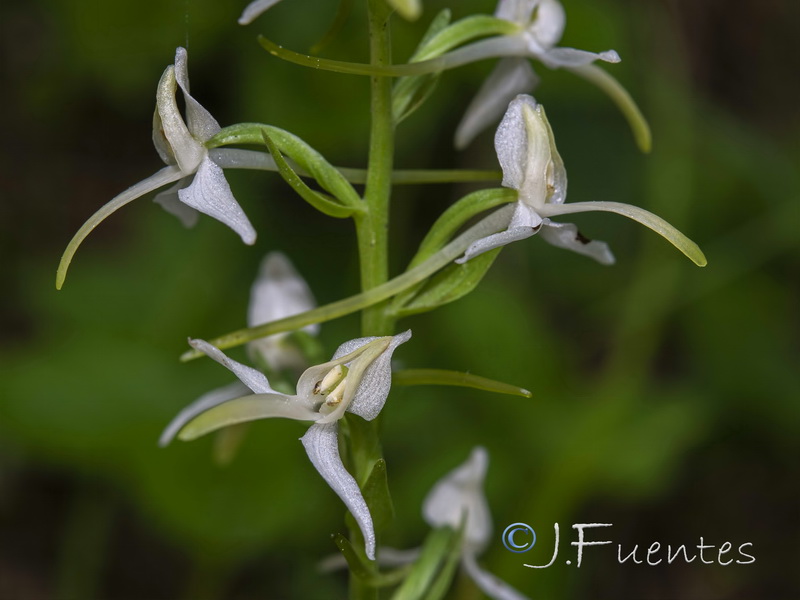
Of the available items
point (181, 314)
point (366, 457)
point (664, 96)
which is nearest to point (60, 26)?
point (181, 314)

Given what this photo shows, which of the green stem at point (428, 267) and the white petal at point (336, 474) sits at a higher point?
the green stem at point (428, 267)

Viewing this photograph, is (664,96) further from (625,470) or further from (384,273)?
(384,273)

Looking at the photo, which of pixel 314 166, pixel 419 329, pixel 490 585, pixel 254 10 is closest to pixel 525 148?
pixel 314 166

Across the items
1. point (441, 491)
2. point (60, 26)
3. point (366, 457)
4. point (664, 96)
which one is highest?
point (60, 26)

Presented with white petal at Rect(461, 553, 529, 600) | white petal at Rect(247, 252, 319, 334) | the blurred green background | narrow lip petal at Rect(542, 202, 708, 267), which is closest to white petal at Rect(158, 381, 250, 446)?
white petal at Rect(247, 252, 319, 334)

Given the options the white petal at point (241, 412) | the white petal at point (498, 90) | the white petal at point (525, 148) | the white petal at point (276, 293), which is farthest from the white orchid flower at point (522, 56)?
the white petal at point (241, 412)

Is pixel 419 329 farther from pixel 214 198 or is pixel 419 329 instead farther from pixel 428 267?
pixel 214 198

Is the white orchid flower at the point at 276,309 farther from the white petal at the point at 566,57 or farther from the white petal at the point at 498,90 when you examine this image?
the white petal at the point at 566,57
